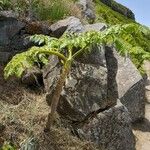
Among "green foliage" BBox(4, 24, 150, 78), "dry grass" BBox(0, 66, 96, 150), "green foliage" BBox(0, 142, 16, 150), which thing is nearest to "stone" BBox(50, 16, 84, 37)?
"dry grass" BBox(0, 66, 96, 150)

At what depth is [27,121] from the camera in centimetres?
1067

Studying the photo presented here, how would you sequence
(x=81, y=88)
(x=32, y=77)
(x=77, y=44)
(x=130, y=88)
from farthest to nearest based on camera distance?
1. (x=130, y=88)
2. (x=32, y=77)
3. (x=81, y=88)
4. (x=77, y=44)

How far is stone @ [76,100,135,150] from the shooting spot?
11.3 m

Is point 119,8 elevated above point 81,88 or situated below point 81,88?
below

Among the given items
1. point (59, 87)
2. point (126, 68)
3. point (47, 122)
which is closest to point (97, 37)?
point (59, 87)

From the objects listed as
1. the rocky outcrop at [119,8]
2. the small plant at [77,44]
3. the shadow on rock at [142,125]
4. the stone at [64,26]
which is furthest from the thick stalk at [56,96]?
the rocky outcrop at [119,8]

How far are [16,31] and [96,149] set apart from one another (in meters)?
4.28

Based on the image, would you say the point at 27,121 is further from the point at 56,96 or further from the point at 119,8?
the point at 119,8

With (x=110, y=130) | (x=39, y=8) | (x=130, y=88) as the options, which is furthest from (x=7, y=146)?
(x=39, y=8)

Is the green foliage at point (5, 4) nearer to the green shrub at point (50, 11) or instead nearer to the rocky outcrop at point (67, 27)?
the green shrub at point (50, 11)

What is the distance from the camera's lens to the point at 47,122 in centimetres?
1045

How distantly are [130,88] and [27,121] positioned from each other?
14.5 ft

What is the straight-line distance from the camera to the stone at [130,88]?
1398 cm

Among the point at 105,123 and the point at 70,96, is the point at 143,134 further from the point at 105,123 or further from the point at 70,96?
the point at 70,96
